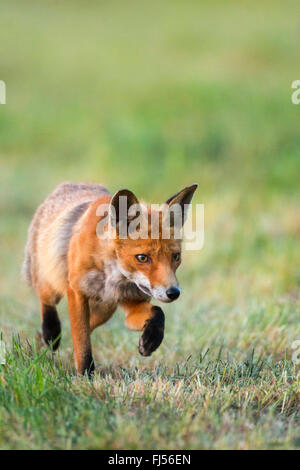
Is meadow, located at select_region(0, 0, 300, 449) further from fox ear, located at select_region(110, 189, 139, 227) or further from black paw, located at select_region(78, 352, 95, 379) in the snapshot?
fox ear, located at select_region(110, 189, 139, 227)

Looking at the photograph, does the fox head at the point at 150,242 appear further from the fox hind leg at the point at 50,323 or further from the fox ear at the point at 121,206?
the fox hind leg at the point at 50,323

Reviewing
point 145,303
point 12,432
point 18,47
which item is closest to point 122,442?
point 12,432

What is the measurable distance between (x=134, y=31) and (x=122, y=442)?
3278 centimetres

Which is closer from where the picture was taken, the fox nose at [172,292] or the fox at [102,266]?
the fox nose at [172,292]

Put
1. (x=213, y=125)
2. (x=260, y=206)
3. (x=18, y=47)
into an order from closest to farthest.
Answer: (x=260, y=206)
(x=213, y=125)
(x=18, y=47)

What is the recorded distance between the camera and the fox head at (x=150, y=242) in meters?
4.93

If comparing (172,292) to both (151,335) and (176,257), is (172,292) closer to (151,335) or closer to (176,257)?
(176,257)

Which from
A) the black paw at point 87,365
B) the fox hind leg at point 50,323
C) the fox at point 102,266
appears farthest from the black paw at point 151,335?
the fox hind leg at point 50,323

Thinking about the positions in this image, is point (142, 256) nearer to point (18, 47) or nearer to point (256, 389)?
point (256, 389)

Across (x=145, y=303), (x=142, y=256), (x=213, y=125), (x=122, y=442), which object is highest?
(x=213, y=125)

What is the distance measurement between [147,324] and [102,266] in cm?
58

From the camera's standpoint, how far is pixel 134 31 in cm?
3472

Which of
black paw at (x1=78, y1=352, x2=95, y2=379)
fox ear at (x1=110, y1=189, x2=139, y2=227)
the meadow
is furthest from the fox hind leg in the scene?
fox ear at (x1=110, y1=189, x2=139, y2=227)

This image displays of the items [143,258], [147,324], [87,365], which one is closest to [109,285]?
[147,324]
